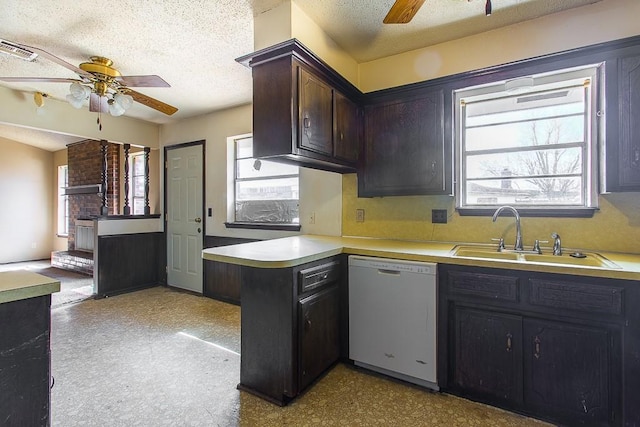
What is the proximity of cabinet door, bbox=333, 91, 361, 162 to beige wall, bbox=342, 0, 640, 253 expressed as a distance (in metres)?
0.36

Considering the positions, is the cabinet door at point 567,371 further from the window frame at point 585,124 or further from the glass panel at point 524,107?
the glass panel at point 524,107

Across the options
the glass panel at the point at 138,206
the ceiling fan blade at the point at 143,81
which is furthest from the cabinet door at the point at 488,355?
the glass panel at the point at 138,206

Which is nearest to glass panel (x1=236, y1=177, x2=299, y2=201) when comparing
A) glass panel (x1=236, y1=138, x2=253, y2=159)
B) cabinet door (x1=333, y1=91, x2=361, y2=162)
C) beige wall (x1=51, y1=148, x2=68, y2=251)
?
glass panel (x1=236, y1=138, x2=253, y2=159)

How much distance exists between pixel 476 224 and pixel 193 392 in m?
2.39

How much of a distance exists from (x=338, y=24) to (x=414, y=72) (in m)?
0.81

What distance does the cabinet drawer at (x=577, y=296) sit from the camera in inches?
62.4

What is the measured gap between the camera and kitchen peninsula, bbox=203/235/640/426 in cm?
160

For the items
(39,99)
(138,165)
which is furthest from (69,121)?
(138,165)

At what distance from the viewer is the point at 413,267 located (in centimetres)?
206

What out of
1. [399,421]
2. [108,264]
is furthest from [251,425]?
[108,264]

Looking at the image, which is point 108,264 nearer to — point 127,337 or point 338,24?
point 127,337

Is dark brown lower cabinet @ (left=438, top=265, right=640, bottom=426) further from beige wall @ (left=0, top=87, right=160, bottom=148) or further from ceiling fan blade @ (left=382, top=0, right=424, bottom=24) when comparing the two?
beige wall @ (left=0, top=87, right=160, bottom=148)

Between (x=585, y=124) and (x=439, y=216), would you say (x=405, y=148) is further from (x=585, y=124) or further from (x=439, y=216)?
(x=585, y=124)

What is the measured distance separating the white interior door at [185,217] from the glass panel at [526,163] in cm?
344
